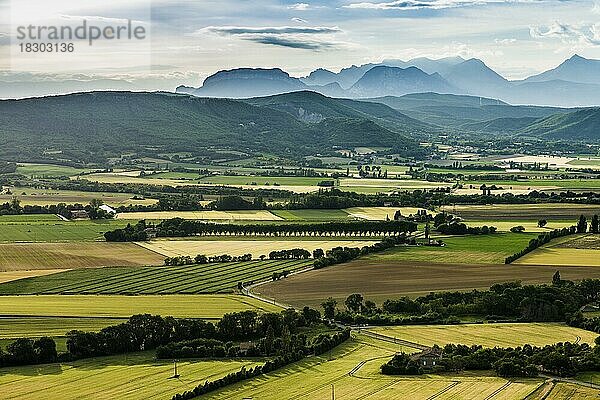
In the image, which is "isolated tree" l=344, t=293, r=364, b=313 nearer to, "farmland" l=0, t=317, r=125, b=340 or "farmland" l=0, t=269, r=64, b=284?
"farmland" l=0, t=317, r=125, b=340

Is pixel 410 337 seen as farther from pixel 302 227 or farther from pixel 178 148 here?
pixel 178 148

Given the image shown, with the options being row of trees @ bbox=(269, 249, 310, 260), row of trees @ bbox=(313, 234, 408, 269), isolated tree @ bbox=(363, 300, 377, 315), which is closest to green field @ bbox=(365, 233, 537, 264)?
row of trees @ bbox=(313, 234, 408, 269)

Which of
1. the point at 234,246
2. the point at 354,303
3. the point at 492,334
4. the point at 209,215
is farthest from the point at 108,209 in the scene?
the point at 492,334

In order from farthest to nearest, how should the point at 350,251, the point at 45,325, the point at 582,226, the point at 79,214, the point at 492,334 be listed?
the point at 79,214, the point at 582,226, the point at 350,251, the point at 492,334, the point at 45,325

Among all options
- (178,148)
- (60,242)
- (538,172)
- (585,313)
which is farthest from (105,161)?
(585,313)

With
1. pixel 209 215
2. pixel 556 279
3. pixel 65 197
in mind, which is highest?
pixel 65 197

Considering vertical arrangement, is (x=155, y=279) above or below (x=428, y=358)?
above

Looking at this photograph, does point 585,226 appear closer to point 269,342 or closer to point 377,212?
point 377,212

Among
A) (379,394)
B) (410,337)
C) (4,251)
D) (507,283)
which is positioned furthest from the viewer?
(4,251)
